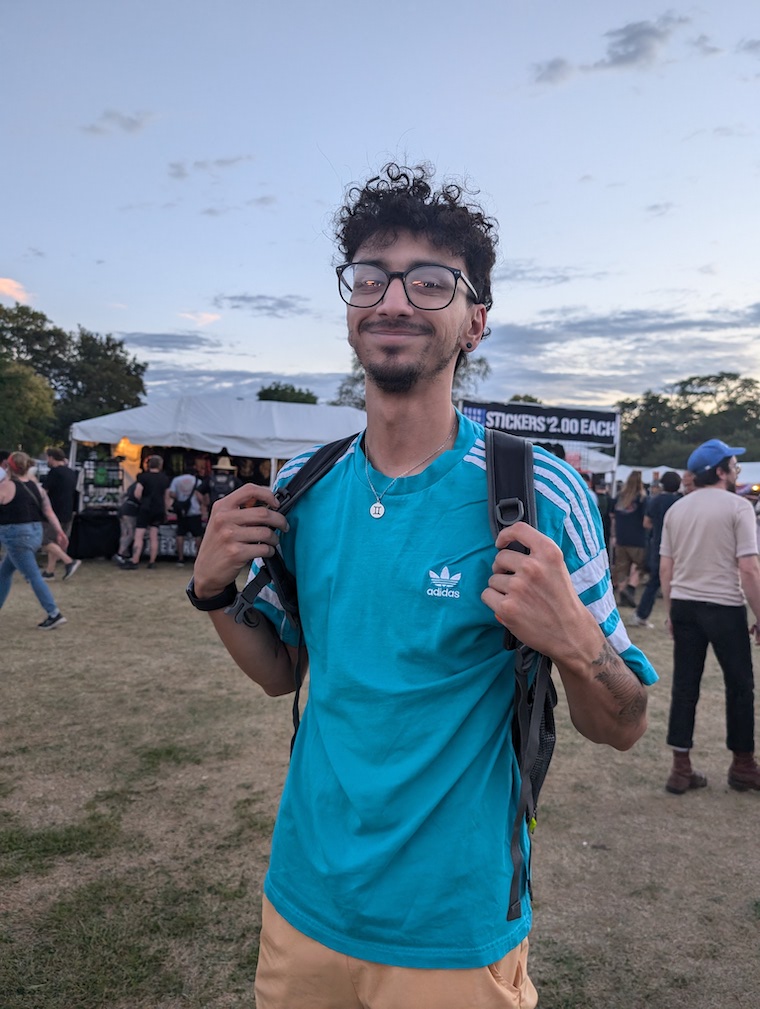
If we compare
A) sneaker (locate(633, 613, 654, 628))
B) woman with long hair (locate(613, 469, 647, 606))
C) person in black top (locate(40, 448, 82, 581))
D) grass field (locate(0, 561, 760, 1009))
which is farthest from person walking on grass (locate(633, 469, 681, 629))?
person in black top (locate(40, 448, 82, 581))

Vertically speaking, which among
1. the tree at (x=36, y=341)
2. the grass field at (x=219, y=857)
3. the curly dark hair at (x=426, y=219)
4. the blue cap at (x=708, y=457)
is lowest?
the grass field at (x=219, y=857)

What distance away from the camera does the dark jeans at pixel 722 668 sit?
4.54 m

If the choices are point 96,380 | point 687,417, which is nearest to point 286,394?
point 96,380

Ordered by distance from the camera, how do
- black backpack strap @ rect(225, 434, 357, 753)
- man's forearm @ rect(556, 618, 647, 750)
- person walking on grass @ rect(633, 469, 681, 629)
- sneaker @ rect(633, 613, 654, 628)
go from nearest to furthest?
man's forearm @ rect(556, 618, 647, 750) < black backpack strap @ rect(225, 434, 357, 753) < person walking on grass @ rect(633, 469, 681, 629) < sneaker @ rect(633, 613, 654, 628)

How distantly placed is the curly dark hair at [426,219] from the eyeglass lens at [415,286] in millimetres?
97

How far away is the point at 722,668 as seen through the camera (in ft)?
Result: 15.1

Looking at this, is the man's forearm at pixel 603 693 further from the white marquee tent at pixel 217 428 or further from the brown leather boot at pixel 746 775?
the white marquee tent at pixel 217 428

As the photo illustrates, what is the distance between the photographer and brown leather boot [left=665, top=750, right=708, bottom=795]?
4516 millimetres

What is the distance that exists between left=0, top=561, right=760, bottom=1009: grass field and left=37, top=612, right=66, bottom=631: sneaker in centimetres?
196

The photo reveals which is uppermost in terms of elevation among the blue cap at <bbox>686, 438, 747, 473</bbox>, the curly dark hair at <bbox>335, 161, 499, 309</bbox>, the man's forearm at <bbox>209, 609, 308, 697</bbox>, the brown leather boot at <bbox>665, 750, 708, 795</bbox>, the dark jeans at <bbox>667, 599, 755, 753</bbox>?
the curly dark hair at <bbox>335, 161, 499, 309</bbox>

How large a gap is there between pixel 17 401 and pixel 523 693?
141ft

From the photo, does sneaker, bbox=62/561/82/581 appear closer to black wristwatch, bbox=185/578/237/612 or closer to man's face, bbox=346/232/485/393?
black wristwatch, bbox=185/578/237/612

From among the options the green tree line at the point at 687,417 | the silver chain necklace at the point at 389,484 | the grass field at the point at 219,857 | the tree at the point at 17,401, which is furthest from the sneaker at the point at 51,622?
the green tree line at the point at 687,417

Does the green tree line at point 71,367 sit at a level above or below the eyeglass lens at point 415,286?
above
